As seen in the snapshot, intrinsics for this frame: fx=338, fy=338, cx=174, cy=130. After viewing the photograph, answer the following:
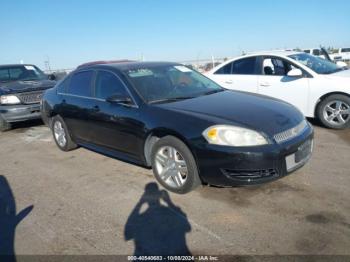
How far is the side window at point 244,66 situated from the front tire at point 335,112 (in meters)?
1.70

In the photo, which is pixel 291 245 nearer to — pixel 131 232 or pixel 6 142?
pixel 131 232

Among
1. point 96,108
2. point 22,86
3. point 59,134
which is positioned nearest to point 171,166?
point 96,108

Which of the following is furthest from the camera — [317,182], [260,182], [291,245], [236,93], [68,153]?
[68,153]

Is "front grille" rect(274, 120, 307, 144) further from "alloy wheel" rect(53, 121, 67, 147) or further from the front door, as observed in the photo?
"alloy wheel" rect(53, 121, 67, 147)

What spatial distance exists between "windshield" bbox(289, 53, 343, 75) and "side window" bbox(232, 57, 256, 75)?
0.82m

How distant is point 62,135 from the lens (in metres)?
6.08

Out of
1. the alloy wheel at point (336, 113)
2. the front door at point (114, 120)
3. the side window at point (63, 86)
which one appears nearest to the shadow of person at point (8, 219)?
the front door at point (114, 120)

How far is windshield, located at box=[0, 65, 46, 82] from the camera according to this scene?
9.18 meters

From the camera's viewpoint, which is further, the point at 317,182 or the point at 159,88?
the point at 159,88

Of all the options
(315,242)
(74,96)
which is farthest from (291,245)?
(74,96)

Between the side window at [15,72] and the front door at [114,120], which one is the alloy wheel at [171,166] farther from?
the side window at [15,72]

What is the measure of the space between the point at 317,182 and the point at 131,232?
2313mm

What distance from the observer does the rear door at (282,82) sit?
6645 mm

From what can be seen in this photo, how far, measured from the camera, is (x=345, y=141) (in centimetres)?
561
